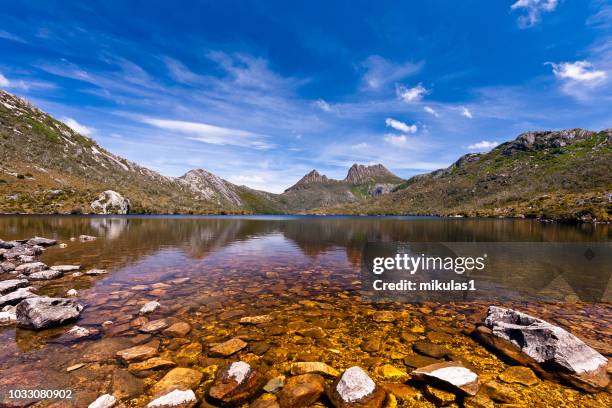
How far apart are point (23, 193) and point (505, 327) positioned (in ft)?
769

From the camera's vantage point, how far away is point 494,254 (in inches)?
1538

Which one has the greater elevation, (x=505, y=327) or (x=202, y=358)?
(x=505, y=327)

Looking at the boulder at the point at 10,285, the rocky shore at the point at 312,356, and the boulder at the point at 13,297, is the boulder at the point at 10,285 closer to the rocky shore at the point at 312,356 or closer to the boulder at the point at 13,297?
the rocky shore at the point at 312,356

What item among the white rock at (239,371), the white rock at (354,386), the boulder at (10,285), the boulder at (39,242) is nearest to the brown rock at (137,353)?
the white rock at (239,371)

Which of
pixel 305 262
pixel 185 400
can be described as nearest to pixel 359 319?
pixel 185 400

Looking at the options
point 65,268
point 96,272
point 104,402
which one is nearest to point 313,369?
point 104,402

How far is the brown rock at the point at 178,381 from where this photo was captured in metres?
8.61

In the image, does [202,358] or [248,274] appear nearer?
[202,358]

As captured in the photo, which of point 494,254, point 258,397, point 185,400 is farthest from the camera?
point 494,254

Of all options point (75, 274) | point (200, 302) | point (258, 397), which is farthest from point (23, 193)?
point (258, 397)

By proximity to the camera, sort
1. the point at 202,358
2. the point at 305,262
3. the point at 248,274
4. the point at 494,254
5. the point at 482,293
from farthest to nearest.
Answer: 1. the point at 494,254
2. the point at 305,262
3. the point at 248,274
4. the point at 482,293
5. the point at 202,358

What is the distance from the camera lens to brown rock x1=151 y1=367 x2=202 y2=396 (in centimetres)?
861

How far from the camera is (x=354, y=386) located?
27.3 ft

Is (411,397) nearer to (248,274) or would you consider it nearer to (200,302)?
(200,302)
